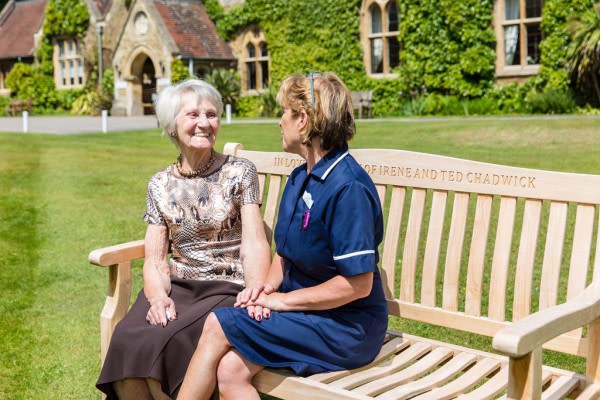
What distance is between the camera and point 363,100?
23641mm

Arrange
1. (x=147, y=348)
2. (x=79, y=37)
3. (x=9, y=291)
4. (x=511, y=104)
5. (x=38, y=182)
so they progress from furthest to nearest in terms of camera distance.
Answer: (x=79, y=37) → (x=511, y=104) → (x=38, y=182) → (x=9, y=291) → (x=147, y=348)

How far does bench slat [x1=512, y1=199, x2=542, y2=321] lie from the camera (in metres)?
3.25

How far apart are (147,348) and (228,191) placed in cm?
77

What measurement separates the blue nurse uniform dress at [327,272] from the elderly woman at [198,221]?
0.36 m

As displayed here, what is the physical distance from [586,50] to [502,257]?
1700cm

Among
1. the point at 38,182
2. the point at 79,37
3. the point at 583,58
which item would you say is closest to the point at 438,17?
the point at 583,58

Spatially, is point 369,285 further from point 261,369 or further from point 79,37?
point 79,37

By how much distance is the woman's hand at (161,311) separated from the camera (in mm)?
3262

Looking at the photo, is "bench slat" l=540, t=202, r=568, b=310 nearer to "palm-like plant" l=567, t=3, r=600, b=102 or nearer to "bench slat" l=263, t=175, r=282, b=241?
"bench slat" l=263, t=175, r=282, b=241

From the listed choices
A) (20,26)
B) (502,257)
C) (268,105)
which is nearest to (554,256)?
(502,257)

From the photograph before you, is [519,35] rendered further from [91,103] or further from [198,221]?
[198,221]

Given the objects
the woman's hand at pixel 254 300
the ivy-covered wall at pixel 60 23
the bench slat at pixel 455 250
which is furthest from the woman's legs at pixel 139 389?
the ivy-covered wall at pixel 60 23

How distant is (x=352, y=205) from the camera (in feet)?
9.55

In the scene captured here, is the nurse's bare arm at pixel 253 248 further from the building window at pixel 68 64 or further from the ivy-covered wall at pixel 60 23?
the building window at pixel 68 64
